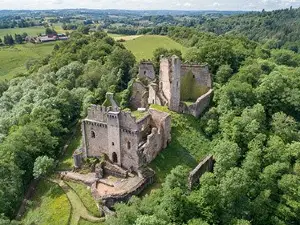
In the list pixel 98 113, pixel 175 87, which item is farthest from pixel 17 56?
pixel 98 113

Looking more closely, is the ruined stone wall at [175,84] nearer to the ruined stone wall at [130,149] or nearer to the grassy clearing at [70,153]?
the ruined stone wall at [130,149]

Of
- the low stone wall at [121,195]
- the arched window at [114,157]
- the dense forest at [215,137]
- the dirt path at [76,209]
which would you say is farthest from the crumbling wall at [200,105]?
the dirt path at [76,209]

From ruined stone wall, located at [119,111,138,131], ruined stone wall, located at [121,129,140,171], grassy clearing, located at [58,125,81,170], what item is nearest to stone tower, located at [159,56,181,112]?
ruined stone wall, located at [119,111,138,131]

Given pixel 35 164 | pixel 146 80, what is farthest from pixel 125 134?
pixel 146 80

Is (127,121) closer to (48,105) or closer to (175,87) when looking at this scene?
(175,87)

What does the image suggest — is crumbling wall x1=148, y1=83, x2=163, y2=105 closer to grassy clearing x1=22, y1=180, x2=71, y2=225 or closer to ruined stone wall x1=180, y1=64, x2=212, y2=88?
ruined stone wall x1=180, y1=64, x2=212, y2=88

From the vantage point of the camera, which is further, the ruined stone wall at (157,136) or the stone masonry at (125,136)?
the ruined stone wall at (157,136)

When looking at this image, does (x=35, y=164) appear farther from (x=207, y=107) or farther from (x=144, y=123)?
(x=207, y=107)
